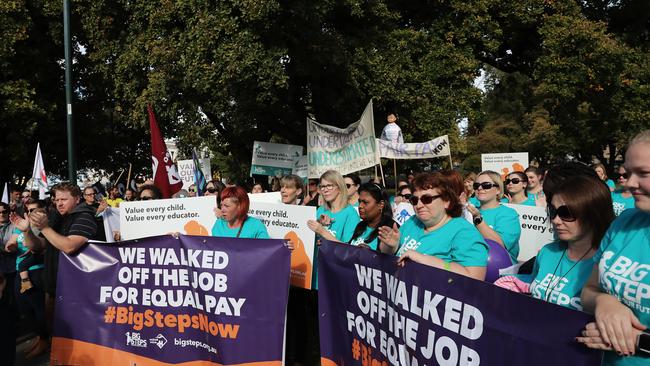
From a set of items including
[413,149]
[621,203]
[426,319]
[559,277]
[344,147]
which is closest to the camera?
[559,277]

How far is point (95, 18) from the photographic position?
50.9ft

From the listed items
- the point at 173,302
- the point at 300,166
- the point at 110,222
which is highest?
the point at 300,166

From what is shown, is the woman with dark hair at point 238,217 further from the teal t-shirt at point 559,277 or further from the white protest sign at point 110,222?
the white protest sign at point 110,222

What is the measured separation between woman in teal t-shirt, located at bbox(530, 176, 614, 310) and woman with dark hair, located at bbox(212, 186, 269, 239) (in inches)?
112

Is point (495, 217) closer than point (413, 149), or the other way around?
point (495, 217)

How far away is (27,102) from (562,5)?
1503 cm

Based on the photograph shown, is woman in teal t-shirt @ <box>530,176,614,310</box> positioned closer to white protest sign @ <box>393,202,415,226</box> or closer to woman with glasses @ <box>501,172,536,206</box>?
woman with glasses @ <box>501,172,536,206</box>

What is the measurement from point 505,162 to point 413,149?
4934 millimetres

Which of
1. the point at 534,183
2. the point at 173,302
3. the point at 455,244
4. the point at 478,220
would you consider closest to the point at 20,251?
the point at 173,302

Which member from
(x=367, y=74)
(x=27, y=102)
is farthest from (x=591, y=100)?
(x=27, y=102)

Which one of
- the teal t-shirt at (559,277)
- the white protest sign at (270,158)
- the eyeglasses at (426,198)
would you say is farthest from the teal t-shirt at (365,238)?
the white protest sign at (270,158)

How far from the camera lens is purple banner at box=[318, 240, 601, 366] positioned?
7.48 ft

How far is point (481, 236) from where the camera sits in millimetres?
3428

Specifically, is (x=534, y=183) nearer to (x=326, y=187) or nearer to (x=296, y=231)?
(x=296, y=231)
